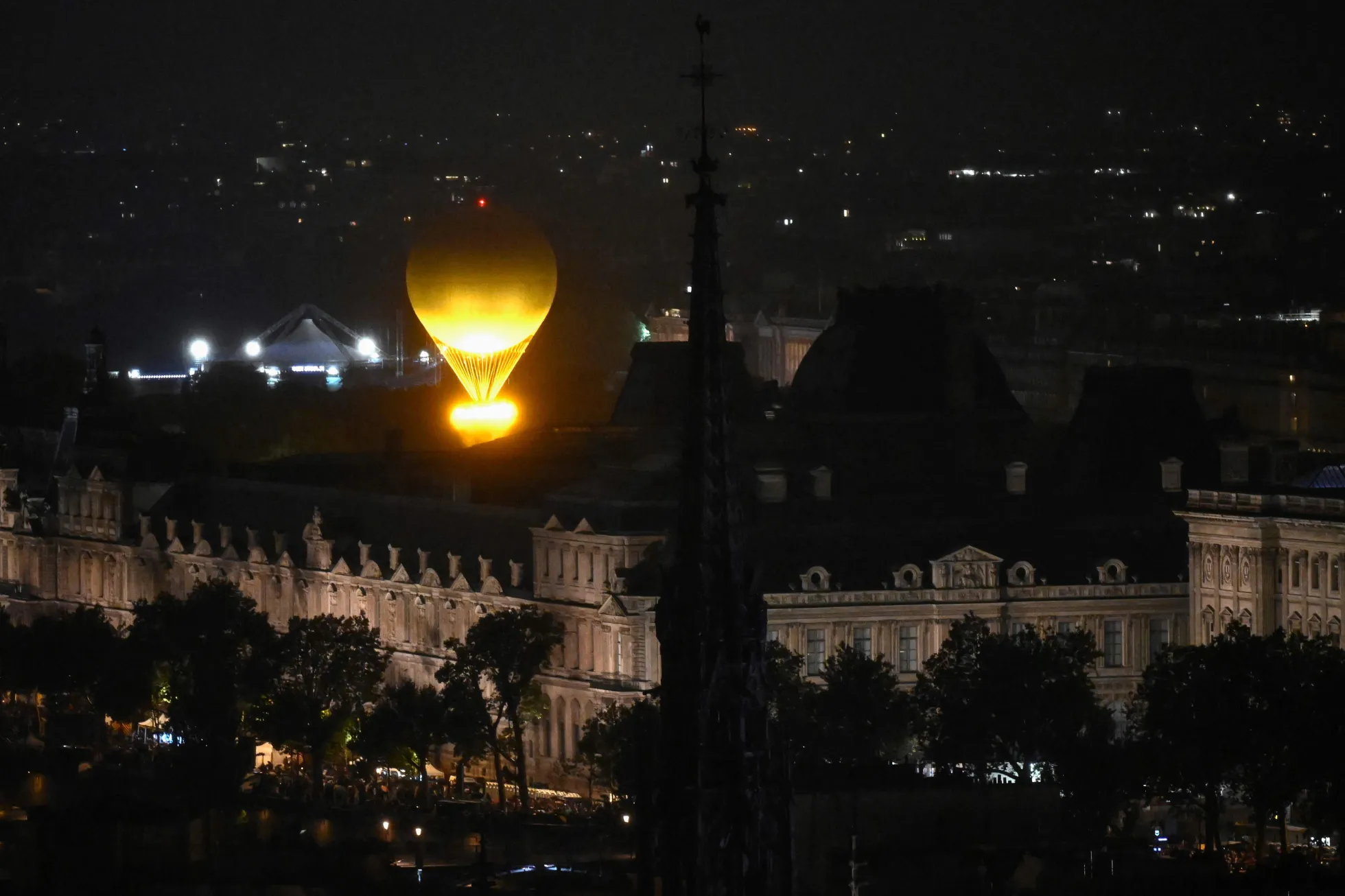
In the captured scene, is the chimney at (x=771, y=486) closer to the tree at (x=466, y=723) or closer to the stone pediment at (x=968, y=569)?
the stone pediment at (x=968, y=569)

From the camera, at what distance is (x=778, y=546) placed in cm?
14550

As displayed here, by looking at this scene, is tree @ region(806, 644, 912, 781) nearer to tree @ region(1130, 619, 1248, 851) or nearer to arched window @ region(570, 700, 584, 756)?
tree @ region(1130, 619, 1248, 851)

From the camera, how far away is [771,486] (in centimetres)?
15150

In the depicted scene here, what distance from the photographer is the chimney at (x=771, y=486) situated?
494 ft

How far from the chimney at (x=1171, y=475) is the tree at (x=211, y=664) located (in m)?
25.3

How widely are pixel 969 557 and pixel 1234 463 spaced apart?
960 cm

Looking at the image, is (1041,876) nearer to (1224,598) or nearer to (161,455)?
(1224,598)

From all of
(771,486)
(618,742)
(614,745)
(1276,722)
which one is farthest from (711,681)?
(771,486)

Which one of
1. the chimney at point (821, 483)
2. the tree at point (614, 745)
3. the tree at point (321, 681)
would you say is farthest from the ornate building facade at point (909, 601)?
the chimney at point (821, 483)

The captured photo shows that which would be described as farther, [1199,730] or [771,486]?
[771,486]

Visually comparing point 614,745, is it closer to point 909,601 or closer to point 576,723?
point 576,723

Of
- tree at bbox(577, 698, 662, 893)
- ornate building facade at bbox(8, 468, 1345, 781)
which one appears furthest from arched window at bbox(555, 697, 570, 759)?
tree at bbox(577, 698, 662, 893)

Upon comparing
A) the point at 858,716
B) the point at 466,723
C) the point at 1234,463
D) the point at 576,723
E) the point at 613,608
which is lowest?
the point at 858,716

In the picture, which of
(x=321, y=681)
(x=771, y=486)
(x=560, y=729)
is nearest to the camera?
(x=321, y=681)
